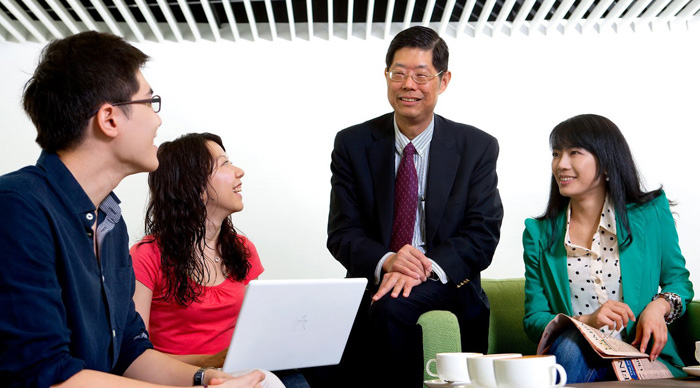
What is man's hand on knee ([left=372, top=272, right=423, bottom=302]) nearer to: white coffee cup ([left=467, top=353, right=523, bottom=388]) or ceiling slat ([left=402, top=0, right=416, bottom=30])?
white coffee cup ([left=467, top=353, right=523, bottom=388])

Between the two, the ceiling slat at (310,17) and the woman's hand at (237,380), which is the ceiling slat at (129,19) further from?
the woman's hand at (237,380)

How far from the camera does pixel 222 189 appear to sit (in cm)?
230

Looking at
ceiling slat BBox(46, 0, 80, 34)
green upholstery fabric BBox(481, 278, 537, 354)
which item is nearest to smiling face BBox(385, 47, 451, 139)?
green upholstery fabric BBox(481, 278, 537, 354)

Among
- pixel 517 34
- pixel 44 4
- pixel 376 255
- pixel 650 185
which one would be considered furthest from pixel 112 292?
pixel 650 185

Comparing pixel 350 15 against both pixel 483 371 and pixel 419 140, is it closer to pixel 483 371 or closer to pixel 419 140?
pixel 419 140

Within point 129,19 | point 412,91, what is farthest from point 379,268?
point 129,19

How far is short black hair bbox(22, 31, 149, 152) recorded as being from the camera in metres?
1.40

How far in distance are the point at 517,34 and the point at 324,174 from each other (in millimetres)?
1503

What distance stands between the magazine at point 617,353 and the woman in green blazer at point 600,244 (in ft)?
0.54

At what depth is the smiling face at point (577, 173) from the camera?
244 cm

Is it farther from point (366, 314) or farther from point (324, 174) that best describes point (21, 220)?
point (324, 174)

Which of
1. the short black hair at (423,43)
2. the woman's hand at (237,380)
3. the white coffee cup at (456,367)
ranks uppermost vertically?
the short black hair at (423,43)

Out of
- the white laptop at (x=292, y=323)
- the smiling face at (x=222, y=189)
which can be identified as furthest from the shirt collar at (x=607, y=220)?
the smiling face at (x=222, y=189)

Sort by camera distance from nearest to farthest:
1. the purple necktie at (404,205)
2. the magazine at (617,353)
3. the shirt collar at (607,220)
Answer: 1. the magazine at (617,353)
2. the shirt collar at (607,220)
3. the purple necktie at (404,205)
